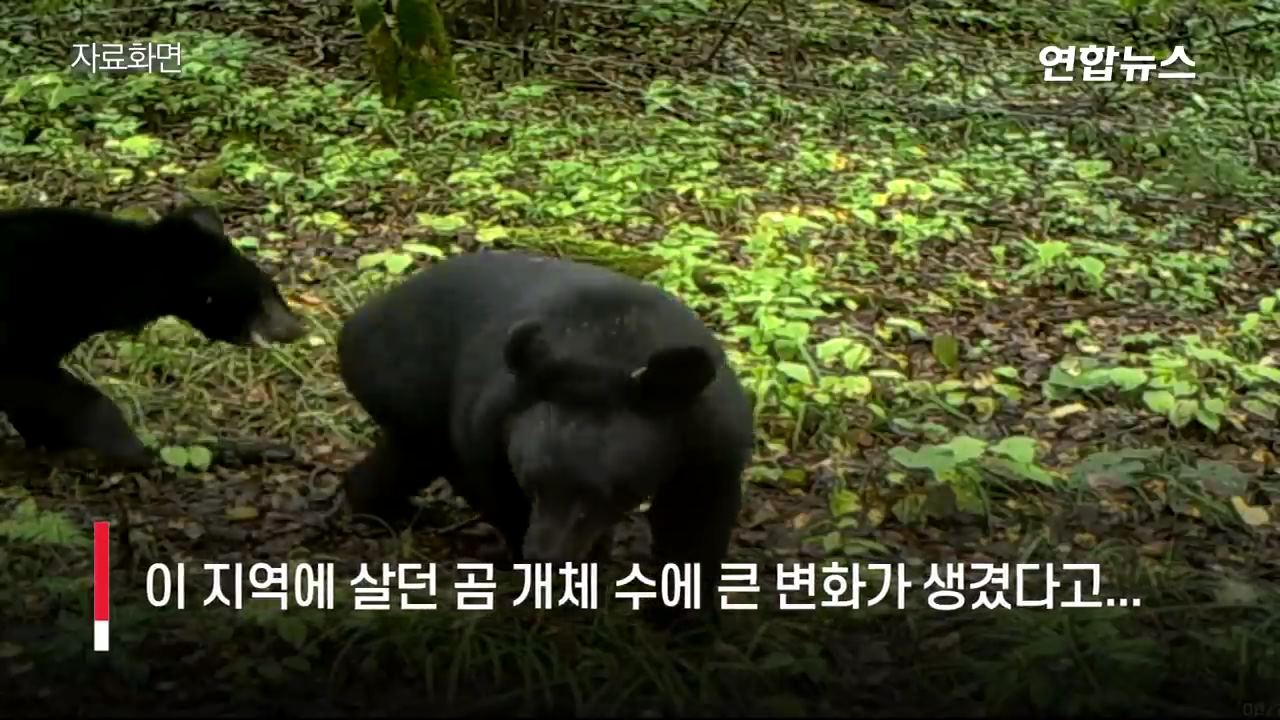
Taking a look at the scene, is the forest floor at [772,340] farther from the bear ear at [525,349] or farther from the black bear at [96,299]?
the bear ear at [525,349]

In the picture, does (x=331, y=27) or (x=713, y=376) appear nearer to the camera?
(x=713, y=376)

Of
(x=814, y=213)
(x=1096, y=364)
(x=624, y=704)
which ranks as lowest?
(x=624, y=704)

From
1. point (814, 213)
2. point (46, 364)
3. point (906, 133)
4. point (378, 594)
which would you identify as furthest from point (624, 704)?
point (906, 133)

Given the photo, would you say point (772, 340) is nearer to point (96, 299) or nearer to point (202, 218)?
point (202, 218)

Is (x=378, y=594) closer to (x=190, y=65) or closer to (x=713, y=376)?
(x=713, y=376)

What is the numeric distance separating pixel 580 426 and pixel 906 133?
21.5ft

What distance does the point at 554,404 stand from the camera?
3.26 meters

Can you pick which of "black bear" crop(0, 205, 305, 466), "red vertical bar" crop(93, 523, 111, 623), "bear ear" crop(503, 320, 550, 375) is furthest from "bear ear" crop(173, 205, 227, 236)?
"bear ear" crop(503, 320, 550, 375)

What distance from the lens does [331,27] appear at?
10.4 metres

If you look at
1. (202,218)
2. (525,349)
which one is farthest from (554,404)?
(202,218)

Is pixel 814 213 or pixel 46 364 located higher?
pixel 814 213

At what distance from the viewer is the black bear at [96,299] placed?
496 cm

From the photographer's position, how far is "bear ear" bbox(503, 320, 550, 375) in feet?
10.7

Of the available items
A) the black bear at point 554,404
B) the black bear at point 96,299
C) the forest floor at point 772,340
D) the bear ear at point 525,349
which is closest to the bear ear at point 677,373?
the black bear at point 554,404
